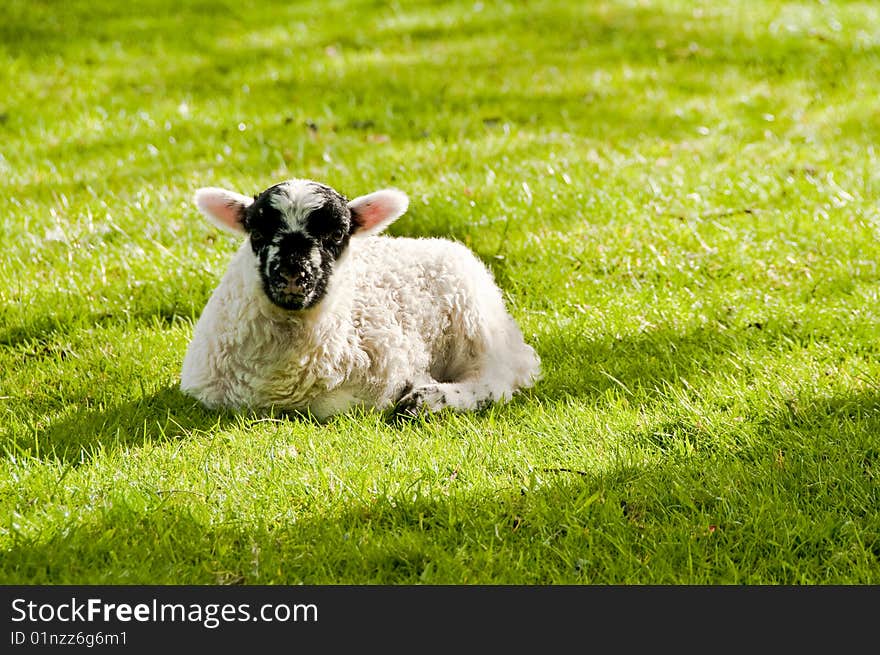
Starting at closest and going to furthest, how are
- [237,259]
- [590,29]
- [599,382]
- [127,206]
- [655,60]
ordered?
1. [237,259]
2. [599,382]
3. [127,206]
4. [655,60]
5. [590,29]

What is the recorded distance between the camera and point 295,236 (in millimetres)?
4934

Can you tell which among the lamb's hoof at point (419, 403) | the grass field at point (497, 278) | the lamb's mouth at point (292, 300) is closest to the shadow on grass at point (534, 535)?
the grass field at point (497, 278)

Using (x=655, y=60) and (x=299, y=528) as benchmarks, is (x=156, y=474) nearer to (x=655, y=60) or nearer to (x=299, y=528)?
(x=299, y=528)

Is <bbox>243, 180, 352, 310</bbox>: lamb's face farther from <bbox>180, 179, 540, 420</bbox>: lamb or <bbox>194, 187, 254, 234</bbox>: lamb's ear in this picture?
<bbox>194, 187, 254, 234</bbox>: lamb's ear

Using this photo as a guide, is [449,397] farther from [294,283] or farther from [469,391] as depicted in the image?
[294,283]

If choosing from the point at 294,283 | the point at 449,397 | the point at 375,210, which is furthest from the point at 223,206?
the point at 449,397

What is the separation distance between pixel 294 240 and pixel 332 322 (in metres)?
0.51

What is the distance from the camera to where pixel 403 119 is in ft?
33.8

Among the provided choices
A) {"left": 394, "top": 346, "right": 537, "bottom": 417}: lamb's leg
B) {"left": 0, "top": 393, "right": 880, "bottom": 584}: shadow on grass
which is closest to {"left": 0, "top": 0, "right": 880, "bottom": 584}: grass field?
{"left": 0, "top": 393, "right": 880, "bottom": 584}: shadow on grass

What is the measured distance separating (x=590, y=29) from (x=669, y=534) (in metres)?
10.7

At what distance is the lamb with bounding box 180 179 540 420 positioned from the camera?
497cm

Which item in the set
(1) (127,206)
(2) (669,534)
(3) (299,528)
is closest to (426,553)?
(3) (299,528)

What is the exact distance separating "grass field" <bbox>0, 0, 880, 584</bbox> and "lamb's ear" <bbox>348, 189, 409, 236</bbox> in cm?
96

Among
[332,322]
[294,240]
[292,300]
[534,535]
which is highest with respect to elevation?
[294,240]
